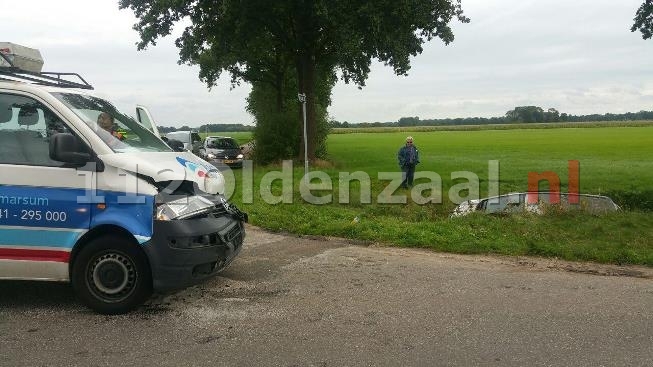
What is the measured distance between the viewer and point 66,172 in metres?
5.12

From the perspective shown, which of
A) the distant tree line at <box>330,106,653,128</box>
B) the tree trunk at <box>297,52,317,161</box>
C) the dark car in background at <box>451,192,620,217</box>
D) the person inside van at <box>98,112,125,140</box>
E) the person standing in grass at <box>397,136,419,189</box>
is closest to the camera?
the person inside van at <box>98,112,125,140</box>

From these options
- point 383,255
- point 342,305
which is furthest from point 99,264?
point 383,255

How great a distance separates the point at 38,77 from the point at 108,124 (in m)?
1.29

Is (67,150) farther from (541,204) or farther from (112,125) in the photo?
(541,204)

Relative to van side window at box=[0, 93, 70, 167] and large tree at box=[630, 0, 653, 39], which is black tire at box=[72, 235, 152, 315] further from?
large tree at box=[630, 0, 653, 39]

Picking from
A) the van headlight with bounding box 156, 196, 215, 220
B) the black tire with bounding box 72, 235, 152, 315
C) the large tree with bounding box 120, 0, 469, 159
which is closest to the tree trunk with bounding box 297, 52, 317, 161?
the large tree with bounding box 120, 0, 469, 159

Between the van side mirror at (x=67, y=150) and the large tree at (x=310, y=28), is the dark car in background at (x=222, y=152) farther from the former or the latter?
the van side mirror at (x=67, y=150)

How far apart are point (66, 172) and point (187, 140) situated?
23371 millimetres

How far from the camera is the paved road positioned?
432 cm

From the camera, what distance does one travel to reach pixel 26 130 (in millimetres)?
5305

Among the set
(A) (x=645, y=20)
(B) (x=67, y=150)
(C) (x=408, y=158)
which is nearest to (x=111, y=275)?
(B) (x=67, y=150)

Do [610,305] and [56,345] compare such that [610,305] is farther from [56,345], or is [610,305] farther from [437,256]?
[56,345]

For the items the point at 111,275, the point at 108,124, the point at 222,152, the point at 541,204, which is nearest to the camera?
the point at 111,275

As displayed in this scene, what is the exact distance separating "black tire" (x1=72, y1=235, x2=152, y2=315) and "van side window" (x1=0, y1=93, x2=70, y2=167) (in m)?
0.93
